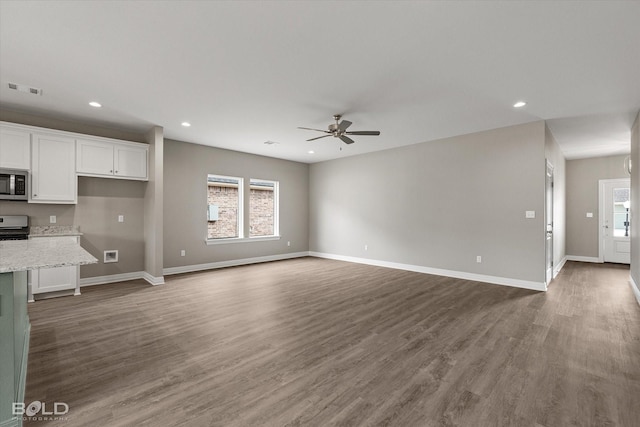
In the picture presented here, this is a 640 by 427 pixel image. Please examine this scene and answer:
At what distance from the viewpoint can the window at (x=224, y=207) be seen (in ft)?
22.4

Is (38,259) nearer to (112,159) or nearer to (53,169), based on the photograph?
(53,169)

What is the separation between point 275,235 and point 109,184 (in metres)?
3.94

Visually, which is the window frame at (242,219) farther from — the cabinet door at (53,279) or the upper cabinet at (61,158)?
the cabinet door at (53,279)

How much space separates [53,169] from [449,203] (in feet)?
22.9

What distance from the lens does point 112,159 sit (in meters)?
5.14

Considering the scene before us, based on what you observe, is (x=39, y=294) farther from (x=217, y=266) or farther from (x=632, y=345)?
(x=632, y=345)

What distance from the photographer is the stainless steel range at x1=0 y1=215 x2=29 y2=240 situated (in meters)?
4.25

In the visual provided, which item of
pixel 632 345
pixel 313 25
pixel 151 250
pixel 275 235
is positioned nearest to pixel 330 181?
pixel 275 235

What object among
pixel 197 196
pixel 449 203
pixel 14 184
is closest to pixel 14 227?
pixel 14 184

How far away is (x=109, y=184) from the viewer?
5371mm

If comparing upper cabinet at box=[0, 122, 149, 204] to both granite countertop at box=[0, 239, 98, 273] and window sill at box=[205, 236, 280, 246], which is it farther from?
granite countertop at box=[0, 239, 98, 273]

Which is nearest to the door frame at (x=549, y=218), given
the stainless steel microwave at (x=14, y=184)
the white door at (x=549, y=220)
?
the white door at (x=549, y=220)

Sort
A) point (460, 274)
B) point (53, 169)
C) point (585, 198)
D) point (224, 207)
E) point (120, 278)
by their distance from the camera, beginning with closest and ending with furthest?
point (53, 169) < point (120, 278) < point (460, 274) < point (224, 207) < point (585, 198)

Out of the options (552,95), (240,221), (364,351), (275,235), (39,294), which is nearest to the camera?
(364,351)
